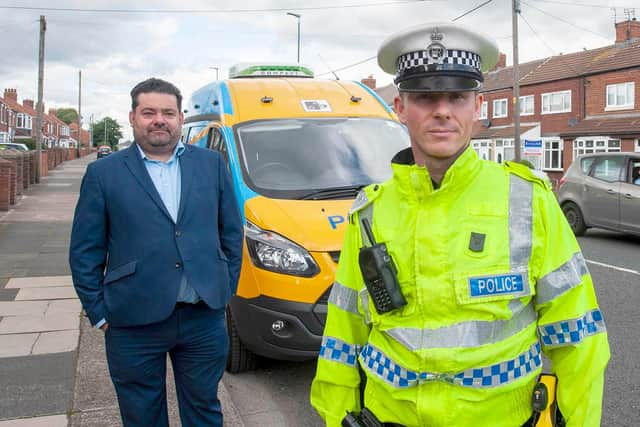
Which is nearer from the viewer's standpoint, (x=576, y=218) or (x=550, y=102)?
(x=576, y=218)

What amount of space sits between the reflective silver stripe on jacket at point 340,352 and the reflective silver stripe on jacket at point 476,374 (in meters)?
0.13

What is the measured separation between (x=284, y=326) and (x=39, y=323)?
299 cm

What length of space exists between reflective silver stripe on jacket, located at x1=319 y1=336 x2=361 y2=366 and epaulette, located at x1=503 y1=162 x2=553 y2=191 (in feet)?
2.23

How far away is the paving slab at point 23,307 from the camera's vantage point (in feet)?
20.8

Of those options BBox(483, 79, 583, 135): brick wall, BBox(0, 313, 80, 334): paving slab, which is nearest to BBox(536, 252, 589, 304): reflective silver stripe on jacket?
BBox(0, 313, 80, 334): paving slab

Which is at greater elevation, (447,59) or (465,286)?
(447,59)

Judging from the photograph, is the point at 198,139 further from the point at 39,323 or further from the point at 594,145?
the point at 594,145

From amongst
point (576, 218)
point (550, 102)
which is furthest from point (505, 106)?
point (576, 218)

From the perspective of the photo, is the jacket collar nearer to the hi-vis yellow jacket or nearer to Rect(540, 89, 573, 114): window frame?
the hi-vis yellow jacket

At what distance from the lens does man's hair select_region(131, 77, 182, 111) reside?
3.05m

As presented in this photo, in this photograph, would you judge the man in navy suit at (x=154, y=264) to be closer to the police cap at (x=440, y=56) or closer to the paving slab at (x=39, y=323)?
the police cap at (x=440, y=56)

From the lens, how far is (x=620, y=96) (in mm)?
31609

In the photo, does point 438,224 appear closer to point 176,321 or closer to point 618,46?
point 176,321

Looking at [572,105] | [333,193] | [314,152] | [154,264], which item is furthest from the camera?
[572,105]
